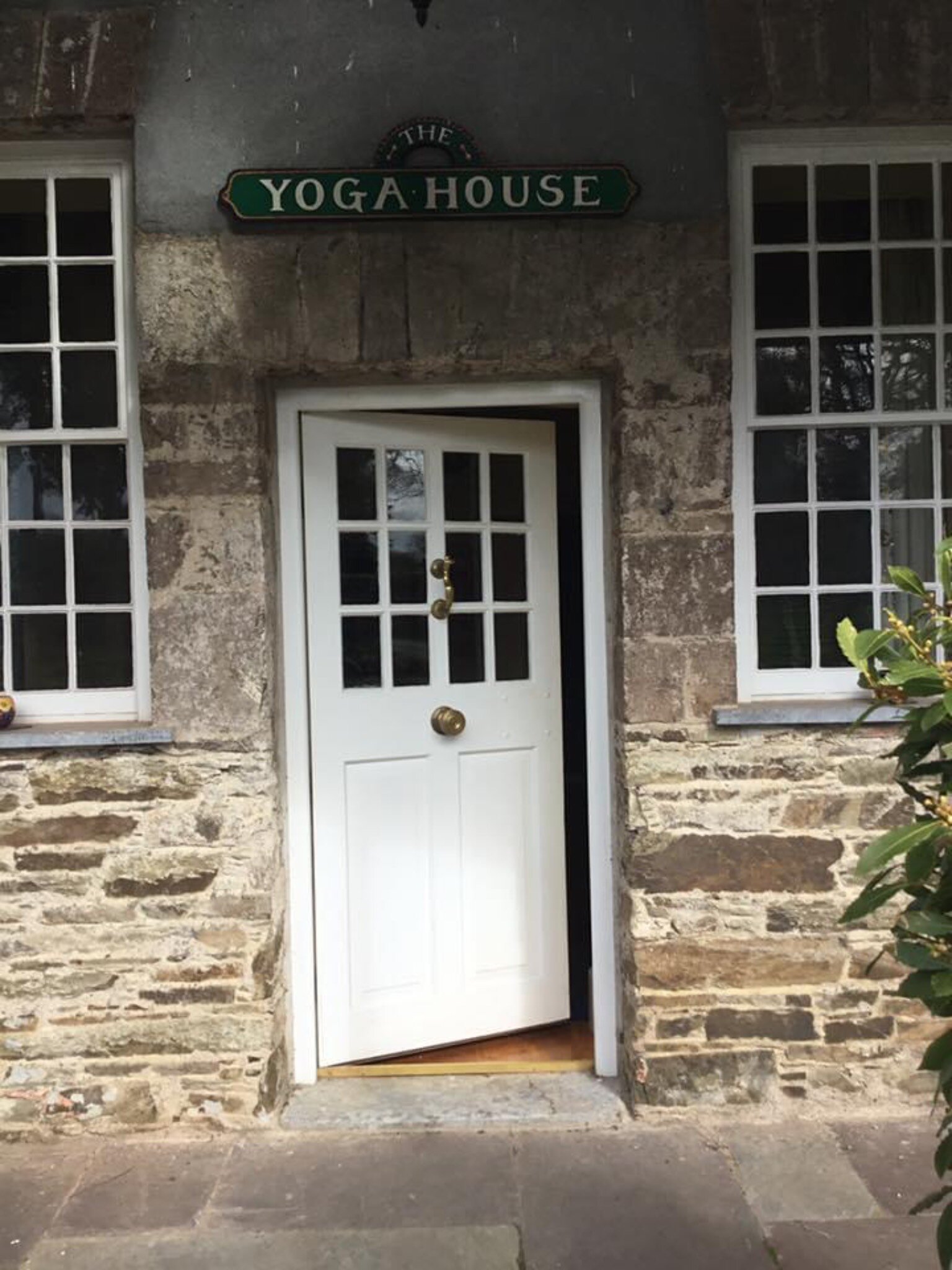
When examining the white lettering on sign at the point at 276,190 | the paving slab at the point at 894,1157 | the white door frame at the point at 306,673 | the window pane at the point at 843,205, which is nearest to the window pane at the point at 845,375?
the window pane at the point at 843,205

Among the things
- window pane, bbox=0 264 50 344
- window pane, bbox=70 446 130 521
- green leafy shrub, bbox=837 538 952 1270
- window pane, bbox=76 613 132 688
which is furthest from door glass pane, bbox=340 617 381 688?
green leafy shrub, bbox=837 538 952 1270

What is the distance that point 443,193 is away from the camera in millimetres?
3734

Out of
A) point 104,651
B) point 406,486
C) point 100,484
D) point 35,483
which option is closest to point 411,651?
point 406,486

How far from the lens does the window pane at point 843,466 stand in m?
4.02

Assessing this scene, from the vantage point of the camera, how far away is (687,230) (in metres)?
3.78

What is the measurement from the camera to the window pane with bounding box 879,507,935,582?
13.3 feet

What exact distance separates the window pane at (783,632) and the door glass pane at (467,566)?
1.08m

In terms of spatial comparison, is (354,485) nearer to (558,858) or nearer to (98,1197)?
(558,858)

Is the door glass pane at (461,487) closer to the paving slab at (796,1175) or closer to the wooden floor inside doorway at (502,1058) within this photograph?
the wooden floor inside doorway at (502,1058)

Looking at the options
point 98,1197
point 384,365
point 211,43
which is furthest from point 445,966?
point 211,43

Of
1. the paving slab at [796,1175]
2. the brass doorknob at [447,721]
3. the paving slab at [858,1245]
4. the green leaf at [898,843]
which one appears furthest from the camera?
the brass doorknob at [447,721]

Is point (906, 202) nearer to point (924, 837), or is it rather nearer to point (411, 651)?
point (411, 651)

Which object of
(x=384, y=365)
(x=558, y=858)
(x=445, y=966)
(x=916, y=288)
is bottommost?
(x=445, y=966)

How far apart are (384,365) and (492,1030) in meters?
2.60
